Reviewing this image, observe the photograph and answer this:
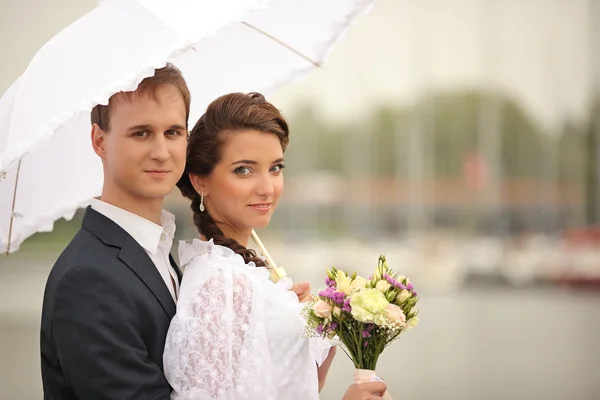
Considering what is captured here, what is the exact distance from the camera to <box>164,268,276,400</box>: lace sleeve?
2.47 metres

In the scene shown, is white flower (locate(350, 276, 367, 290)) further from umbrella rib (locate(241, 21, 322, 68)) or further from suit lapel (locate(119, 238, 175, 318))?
umbrella rib (locate(241, 21, 322, 68))

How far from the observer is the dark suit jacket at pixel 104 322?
237cm

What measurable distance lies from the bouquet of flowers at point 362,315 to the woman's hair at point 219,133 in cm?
36

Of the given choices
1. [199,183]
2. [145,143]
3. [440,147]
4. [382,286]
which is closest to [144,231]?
[145,143]

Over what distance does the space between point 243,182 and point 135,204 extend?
37 cm

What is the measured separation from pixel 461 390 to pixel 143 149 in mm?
6364

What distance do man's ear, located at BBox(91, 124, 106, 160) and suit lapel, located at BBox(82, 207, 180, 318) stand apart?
187 mm

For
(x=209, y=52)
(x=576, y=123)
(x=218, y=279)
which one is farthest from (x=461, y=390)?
(x=576, y=123)

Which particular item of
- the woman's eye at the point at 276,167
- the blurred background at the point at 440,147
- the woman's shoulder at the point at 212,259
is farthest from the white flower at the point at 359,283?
the blurred background at the point at 440,147

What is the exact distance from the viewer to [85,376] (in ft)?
7.77

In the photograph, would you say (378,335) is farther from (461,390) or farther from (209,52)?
(461,390)

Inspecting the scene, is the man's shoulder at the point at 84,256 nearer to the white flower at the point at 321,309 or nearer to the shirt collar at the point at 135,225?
the shirt collar at the point at 135,225

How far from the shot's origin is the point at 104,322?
93.7 inches

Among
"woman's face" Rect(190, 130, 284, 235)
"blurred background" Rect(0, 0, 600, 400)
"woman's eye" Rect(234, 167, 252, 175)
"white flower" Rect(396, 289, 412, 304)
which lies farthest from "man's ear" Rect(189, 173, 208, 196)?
"blurred background" Rect(0, 0, 600, 400)
